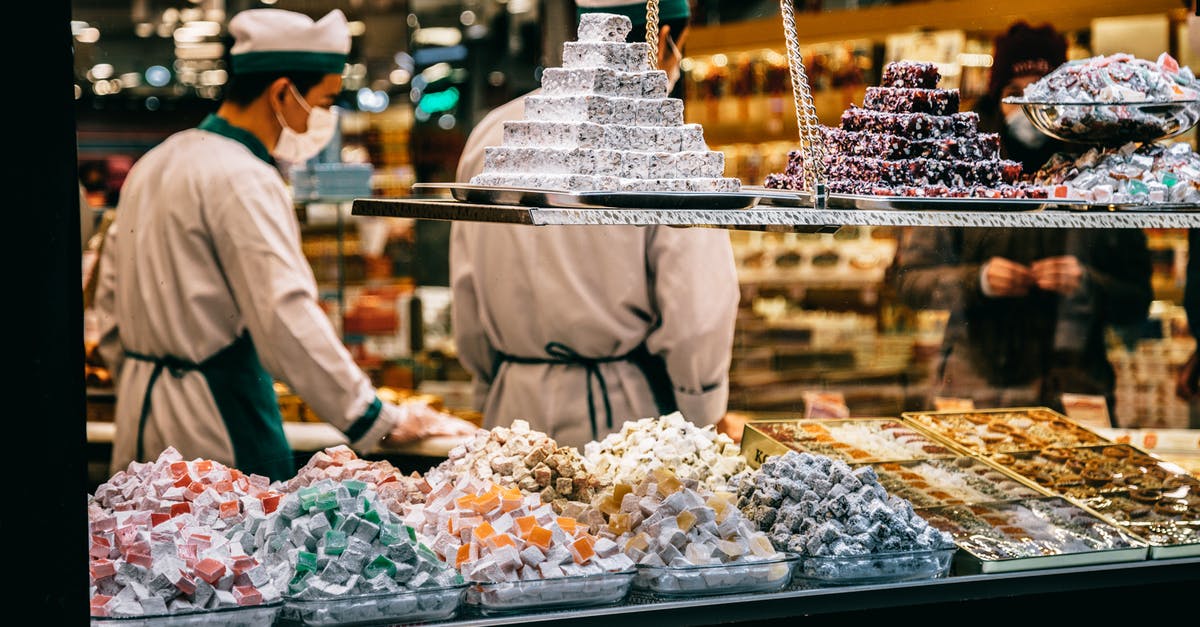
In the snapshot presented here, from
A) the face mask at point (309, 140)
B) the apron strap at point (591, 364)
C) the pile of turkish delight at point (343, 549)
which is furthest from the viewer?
the face mask at point (309, 140)

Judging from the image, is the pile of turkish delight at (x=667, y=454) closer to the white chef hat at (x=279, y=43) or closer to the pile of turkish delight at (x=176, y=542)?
the pile of turkish delight at (x=176, y=542)

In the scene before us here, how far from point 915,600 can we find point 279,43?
99.7 inches

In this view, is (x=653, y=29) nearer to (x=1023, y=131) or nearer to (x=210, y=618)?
(x=210, y=618)

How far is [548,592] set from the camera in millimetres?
1966

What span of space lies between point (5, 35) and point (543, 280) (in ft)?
6.58

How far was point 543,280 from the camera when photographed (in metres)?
3.54

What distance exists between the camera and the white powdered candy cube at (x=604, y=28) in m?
2.24

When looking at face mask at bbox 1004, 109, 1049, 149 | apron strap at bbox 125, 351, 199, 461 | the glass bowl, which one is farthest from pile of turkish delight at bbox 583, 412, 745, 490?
face mask at bbox 1004, 109, 1049, 149

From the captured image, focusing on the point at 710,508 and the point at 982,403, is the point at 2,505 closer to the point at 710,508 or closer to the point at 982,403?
the point at 710,508

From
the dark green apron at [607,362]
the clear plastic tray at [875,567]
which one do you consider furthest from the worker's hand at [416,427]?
the clear plastic tray at [875,567]

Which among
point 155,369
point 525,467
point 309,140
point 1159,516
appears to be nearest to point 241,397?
point 155,369

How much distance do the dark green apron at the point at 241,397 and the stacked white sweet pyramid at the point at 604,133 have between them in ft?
5.70

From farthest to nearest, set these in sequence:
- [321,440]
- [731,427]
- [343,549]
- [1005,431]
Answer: [321,440] → [731,427] → [1005,431] → [343,549]

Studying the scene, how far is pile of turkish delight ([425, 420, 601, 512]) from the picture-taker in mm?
2414
